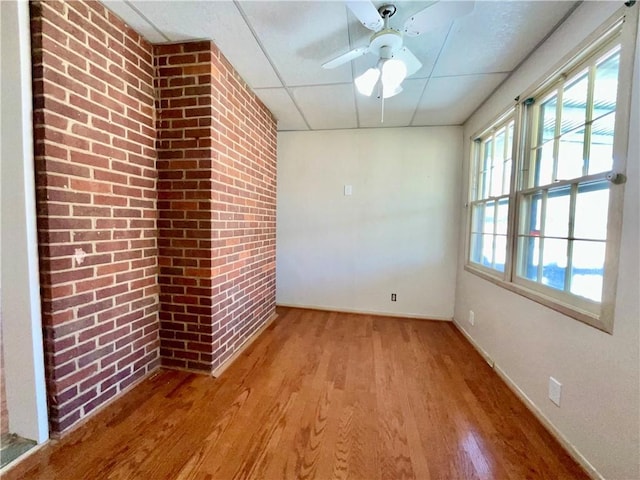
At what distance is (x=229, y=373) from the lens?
191 cm

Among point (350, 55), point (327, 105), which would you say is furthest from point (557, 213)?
point (327, 105)

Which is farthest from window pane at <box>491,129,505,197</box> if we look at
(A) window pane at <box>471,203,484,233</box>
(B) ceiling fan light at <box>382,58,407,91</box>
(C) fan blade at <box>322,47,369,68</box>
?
(C) fan blade at <box>322,47,369,68</box>

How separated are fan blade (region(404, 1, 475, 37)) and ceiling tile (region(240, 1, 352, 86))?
1.29 ft

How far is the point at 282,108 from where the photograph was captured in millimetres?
2668

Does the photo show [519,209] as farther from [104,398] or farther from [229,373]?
[104,398]

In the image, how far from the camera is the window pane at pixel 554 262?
4.87ft

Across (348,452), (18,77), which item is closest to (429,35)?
(18,77)

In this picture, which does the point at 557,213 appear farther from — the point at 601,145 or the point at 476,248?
the point at 476,248

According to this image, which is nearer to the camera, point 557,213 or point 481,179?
point 557,213

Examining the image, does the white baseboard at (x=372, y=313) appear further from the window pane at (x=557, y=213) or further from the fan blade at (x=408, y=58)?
the fan blade at (x=408, y=58)

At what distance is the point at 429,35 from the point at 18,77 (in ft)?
7.16

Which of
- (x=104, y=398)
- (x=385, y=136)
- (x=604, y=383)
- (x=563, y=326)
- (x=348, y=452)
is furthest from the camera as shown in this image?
(x=385, y=136)

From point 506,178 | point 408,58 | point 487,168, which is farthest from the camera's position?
point 487,168

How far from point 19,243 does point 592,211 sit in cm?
286
